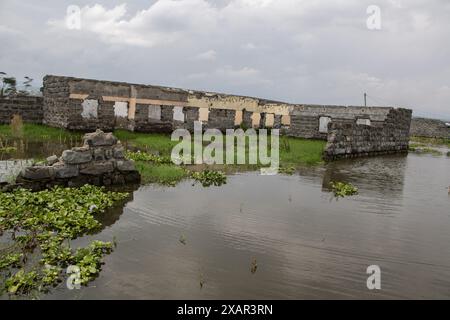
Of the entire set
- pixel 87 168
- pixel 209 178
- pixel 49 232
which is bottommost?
pixel 49 232

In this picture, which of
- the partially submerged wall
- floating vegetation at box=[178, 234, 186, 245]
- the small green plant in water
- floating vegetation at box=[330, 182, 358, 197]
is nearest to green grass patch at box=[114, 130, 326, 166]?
the partially submerged wall

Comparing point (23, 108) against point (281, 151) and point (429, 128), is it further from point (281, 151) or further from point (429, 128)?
point (429, 128)

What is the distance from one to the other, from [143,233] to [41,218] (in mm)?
1768

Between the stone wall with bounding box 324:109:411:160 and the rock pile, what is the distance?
34.2 feet

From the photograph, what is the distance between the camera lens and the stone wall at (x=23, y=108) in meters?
19.6

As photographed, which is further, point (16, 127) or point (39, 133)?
point (39, 133)

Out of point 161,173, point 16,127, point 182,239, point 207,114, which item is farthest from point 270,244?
point 207,114

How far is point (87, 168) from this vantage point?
9047mm

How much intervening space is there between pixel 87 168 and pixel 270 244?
16.7ft

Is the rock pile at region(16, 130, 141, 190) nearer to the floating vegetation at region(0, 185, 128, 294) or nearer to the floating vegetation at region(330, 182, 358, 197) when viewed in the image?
the floating vegetation at region(0, 185, 128, 294)

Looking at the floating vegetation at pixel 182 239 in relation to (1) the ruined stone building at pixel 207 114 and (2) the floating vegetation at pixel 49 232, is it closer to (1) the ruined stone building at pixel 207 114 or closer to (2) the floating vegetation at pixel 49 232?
(2) the floating vegetation at pixel 49 232

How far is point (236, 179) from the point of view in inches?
448

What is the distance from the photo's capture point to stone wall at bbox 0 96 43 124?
19.6 meters

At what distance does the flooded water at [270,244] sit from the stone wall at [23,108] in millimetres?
14014
